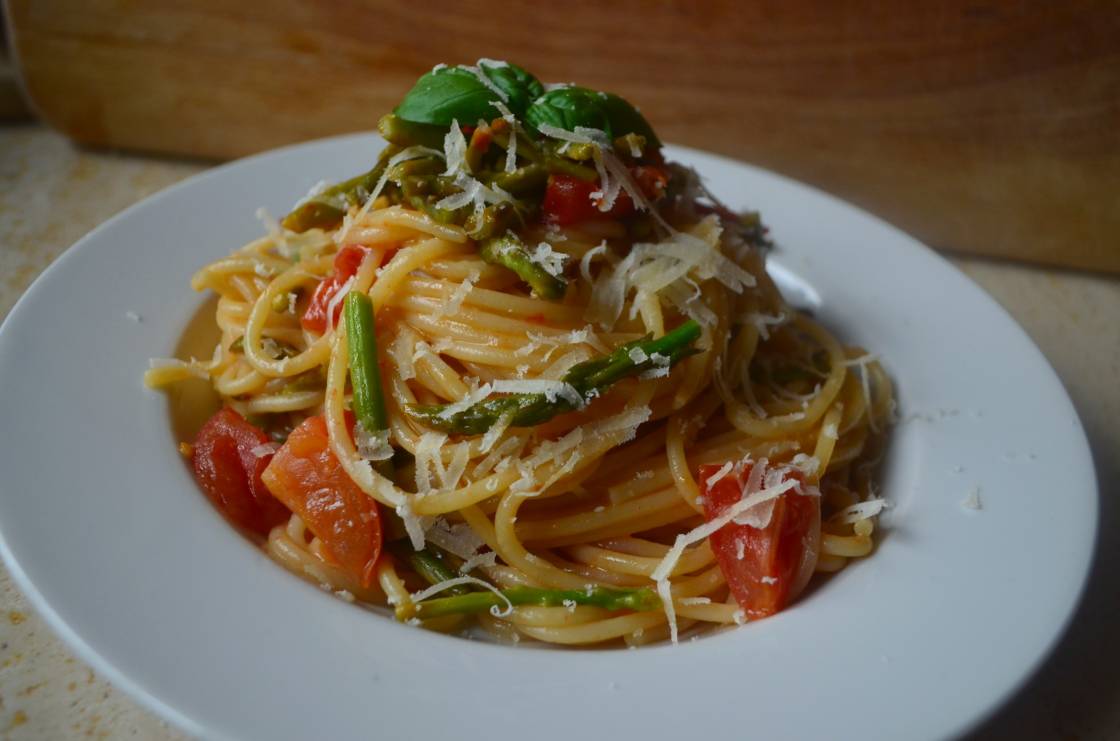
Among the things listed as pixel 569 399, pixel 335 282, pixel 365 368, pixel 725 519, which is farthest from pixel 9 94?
pixel 725 519

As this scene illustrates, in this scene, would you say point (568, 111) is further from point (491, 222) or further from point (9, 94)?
point (9, 94)

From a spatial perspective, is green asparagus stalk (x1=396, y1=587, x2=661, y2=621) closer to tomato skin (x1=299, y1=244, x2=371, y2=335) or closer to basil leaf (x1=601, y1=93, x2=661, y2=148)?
tomato skin (x1=299, y1=244, x2=371, y2=335)

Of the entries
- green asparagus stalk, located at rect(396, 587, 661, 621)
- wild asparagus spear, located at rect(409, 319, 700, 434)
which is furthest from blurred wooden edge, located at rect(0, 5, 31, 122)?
green asparagus stalk, located at rect(396, 587, 661, 621)

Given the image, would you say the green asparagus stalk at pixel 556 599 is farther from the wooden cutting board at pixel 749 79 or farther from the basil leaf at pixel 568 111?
the wooden cutting board at pixel 749 79

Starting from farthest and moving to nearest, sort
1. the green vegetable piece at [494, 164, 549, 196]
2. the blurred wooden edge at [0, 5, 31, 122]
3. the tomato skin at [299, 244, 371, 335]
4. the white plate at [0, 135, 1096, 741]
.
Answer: the blurred wooden edge at [0, 5, 31, 122] → the tomato skin at [299, 244, 371, 335] → the green vegetable piece at [494, 164, 549, 196] → the white plate at [0, 135, 1096, 741]

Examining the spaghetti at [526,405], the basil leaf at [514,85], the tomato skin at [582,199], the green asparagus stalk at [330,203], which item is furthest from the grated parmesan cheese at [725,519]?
the green asparagus stalk at [330,203]

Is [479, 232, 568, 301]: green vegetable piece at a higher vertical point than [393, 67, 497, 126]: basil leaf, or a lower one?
lower

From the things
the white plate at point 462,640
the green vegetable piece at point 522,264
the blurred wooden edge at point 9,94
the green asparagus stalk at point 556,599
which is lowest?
the blurred wooden edge at point 9,94
